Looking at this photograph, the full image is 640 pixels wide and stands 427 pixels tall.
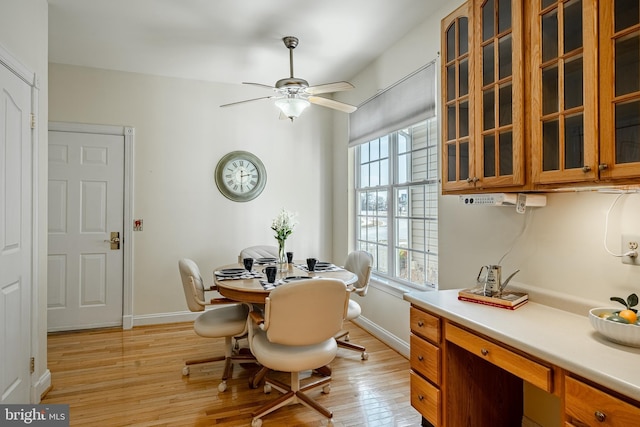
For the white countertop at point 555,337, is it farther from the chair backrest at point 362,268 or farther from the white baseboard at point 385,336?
the white baseboard at point 385,336

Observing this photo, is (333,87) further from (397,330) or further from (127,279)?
(127,279)

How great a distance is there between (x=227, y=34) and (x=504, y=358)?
3216 millimetres

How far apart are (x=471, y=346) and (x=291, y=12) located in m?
2.65

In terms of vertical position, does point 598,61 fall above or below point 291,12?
below

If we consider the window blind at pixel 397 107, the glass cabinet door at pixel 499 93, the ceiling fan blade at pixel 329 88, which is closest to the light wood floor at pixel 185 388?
the glass cabinet door at pixel 499 93

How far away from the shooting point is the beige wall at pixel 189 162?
4047 millimetres

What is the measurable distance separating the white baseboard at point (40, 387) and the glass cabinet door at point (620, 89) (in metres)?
3.41

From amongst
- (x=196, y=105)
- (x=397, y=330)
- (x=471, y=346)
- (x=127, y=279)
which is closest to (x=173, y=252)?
(x=127, y=279)

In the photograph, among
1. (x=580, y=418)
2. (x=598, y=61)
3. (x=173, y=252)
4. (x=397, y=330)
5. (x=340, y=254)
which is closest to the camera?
(x=580, y=418)

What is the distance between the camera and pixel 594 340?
144 cm

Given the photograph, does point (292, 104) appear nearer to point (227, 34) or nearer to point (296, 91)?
point (296, 91)

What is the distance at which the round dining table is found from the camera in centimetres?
248

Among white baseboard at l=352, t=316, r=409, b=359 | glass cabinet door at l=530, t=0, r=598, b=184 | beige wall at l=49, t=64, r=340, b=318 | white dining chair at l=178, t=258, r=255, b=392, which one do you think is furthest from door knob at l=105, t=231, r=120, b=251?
glass cabinet door at l=530, t=0, r=598, b=184

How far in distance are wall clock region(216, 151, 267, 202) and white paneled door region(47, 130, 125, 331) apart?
111 cm
